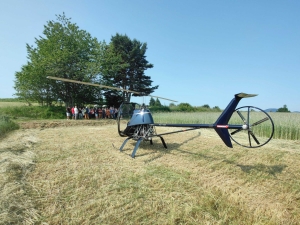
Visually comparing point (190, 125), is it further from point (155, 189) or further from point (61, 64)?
point (61, 64)

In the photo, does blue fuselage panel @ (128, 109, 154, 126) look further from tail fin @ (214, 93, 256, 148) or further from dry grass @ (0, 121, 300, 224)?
tail fin @ (214, 93, 256, 148)

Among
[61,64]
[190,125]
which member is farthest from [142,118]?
[61,64]

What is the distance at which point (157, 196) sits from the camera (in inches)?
126

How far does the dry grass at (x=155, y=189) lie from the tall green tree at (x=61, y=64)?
2186cm

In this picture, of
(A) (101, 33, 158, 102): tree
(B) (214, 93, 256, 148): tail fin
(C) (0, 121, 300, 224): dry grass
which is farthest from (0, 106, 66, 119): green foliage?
(B) (214, 93, 256, 148): tail fin

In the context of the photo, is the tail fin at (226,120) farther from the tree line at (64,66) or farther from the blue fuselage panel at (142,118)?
the tree line at (64,66)

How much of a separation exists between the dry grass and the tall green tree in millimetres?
21855

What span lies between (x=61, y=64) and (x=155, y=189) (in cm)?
2548

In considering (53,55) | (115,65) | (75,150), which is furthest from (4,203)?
(115,65)

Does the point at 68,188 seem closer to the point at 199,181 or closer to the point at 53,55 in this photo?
the point at 199,181

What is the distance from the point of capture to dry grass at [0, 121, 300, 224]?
105 inches

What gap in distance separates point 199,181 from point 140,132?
11.1 ft

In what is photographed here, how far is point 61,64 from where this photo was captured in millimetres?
23781

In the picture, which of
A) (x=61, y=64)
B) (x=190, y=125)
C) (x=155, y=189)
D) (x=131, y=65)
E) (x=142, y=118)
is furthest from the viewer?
(x=131, y=65)
